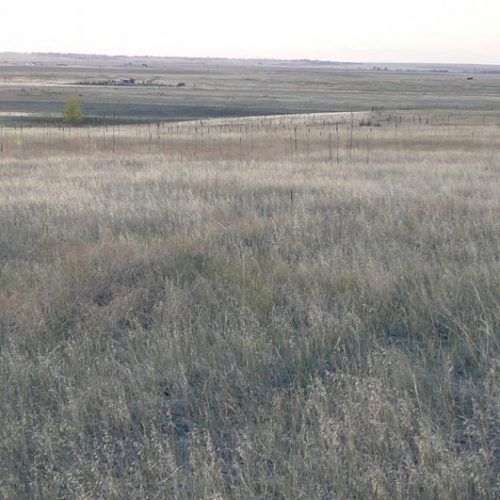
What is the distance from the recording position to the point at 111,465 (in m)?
3.50

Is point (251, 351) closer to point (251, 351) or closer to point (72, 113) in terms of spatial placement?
point (251, 351)

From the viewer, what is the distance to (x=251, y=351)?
4719 mm

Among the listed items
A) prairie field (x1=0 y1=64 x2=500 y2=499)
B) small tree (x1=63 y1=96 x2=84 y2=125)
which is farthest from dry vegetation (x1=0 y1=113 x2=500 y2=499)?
small tree (x1=63 y1=96 x2=84 y2=125)

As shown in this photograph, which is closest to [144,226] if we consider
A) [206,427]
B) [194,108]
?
[206,427]

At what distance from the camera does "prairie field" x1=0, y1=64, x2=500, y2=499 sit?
135 inches

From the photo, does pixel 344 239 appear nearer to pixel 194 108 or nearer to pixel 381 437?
pixel 381 437

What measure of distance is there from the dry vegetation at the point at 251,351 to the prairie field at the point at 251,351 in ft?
0.06

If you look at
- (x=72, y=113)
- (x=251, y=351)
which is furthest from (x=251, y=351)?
(x=72, y=113)

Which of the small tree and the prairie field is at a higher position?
the small tree

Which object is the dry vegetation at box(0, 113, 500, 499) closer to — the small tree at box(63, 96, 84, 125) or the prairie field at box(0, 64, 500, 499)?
the prairie field at box(0, 64, 500, 499)

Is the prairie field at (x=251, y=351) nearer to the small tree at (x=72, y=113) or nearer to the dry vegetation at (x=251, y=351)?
the dry vegetation at (x=251, y=351)

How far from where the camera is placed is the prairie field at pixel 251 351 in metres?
3.43

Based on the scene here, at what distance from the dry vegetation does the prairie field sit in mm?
18

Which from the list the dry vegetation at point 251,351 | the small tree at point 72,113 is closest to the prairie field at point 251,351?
the dry vegetation at point 251,351
